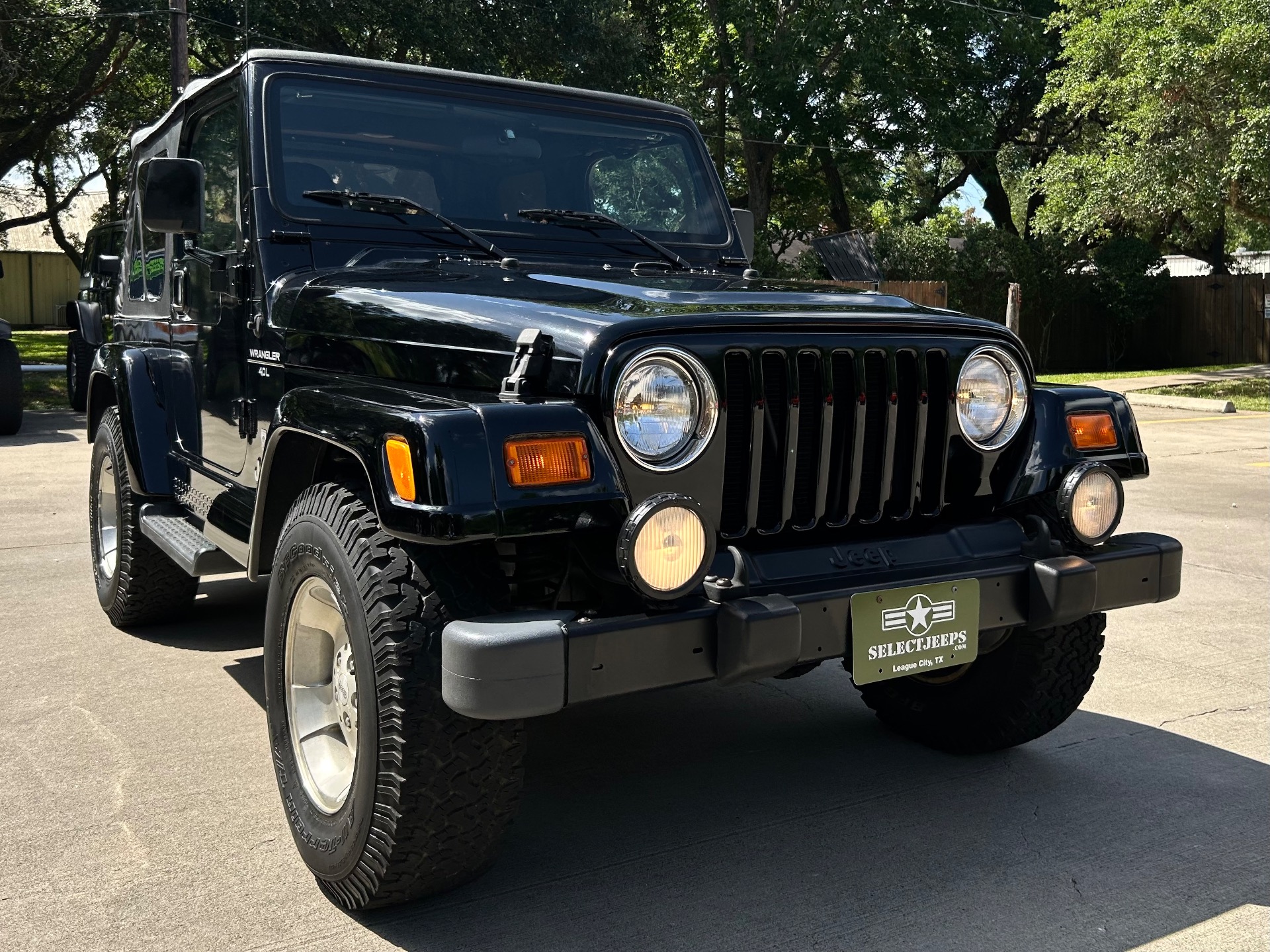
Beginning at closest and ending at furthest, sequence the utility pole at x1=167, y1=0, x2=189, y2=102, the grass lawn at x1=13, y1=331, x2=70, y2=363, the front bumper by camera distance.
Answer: the front bumper < the utility pole at x1=167, y1=0, x2=189, y2=102 < the grass lawn at x1=13, y1=331, x2=70, y2=363

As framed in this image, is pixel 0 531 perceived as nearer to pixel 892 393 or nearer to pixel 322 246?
pixel 322 246

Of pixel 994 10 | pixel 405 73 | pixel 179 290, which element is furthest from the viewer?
pixel 994 10

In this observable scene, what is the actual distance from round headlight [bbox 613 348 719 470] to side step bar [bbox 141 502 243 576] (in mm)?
1752

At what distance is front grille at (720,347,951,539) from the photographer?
113 inches

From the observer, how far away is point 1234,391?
60.9 feet

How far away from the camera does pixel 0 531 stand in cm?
761

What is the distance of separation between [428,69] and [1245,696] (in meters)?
3.66

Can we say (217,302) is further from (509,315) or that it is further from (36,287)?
(36,287)

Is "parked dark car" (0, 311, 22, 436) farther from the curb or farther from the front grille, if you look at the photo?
the curb

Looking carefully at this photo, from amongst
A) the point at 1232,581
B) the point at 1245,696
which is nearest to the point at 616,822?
the point at 1245,696

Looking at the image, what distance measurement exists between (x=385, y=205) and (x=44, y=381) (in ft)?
56.3

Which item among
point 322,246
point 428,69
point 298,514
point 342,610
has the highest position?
point 428,69

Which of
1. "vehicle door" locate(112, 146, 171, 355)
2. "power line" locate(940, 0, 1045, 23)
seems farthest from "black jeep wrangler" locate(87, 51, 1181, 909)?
"power line" locate(940, 0, 1045, 23)

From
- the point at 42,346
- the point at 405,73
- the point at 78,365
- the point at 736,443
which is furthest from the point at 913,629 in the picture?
the point at 42,346
